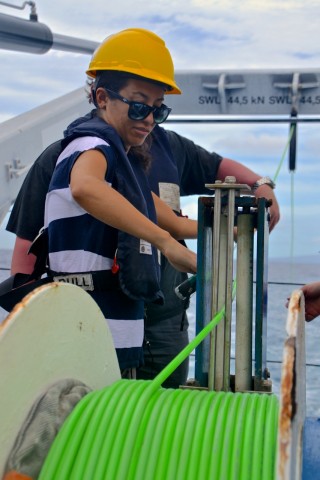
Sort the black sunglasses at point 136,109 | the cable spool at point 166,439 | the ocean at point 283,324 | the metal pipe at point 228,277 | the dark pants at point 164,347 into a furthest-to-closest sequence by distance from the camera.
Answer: the ocean at point 283,324
the dark pants at point 164,347
the black sunglasses at point 136,109
the metal pipe at point 228,277
the cable spool at point 166,439

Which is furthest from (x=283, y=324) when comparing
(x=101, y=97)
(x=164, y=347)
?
(x=101, y=97)

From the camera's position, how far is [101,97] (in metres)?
2.07

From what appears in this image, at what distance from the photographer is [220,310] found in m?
1.71

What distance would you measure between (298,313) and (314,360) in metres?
3.18

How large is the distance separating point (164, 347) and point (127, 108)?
99 cm

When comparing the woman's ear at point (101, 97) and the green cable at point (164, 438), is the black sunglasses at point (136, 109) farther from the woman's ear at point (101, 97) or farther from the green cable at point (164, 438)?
the green cable at point (164, 438)

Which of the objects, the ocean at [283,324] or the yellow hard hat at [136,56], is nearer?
the yellow hard hat at [136,56]

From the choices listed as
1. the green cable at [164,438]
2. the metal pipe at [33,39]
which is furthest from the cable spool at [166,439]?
the metal pipe at [33,39]

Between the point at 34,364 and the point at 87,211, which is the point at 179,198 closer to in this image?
the point at 87,211

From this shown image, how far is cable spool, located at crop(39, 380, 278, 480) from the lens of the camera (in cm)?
126

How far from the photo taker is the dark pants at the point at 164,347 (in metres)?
2.66

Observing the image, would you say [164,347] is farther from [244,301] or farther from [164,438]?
[164,438]

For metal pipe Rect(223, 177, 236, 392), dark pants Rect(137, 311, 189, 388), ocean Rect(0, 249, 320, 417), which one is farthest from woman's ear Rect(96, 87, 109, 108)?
ocean Rect(0, 249, 320, 417)

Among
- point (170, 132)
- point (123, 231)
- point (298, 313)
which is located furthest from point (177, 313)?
point (298, 313)
